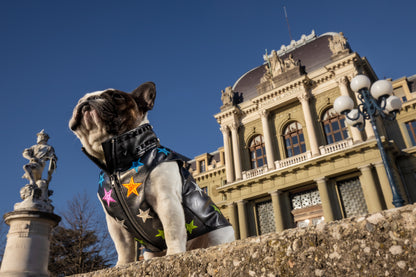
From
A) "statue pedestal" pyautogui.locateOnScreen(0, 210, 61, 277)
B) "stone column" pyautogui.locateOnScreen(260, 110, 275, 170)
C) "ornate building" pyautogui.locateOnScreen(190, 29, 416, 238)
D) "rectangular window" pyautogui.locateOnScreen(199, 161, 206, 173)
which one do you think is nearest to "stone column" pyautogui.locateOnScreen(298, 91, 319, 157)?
"ornate building" pyautogui.locateOnScreen(190, 29, 416, 238)

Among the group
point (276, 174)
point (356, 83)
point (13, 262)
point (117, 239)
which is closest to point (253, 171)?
point (276, 174)

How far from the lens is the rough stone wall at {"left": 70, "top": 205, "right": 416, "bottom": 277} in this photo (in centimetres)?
95

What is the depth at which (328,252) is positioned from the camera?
1053mm

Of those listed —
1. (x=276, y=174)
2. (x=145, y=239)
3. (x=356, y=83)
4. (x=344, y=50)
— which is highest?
(x=344, y=50)

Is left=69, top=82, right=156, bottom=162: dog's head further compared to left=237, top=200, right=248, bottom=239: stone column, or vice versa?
left=237, top=200, right=248, bottom=239: stone column

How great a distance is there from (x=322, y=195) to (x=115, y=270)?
19396 millimetres

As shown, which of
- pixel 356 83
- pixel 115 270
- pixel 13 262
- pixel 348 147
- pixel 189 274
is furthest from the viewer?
pixel 348 147

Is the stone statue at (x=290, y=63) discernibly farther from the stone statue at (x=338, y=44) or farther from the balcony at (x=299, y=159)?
the balcony at (x=299, y=159)

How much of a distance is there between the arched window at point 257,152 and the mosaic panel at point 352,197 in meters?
6.10

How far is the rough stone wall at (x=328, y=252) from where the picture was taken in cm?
95

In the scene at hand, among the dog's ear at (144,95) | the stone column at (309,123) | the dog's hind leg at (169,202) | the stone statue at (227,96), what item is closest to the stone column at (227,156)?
the stone statue at (227,96)

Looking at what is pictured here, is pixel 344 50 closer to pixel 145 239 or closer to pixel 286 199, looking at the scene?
pixel 286 199

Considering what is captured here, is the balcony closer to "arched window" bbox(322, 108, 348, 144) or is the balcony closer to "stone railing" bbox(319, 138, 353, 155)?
"stone railing" bbox(319, 138, 353, 155)

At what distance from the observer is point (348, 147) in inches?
754
